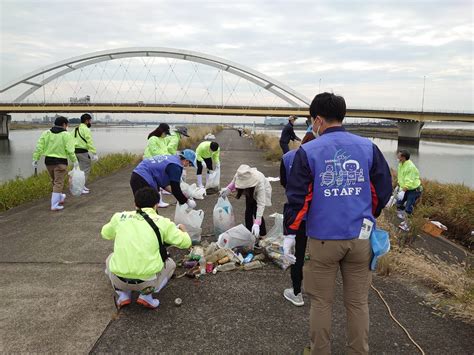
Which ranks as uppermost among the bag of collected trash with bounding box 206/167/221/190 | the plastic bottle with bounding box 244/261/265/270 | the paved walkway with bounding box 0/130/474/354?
the bag of collected trash with bounding box 206/167/221/190

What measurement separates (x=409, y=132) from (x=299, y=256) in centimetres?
5694

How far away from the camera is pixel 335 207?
2213 mm

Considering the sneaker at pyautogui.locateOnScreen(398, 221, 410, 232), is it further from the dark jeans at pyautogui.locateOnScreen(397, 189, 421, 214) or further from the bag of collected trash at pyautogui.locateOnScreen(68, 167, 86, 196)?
the bag of collected trash at pyautogui.locateOnScreen(68, 167, 86, 196)

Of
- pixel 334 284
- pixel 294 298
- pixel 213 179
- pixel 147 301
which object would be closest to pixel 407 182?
pixel 213 179

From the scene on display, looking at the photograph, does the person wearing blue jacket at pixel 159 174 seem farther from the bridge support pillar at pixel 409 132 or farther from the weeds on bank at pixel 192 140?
the bridge support pillar at pixel 409 132

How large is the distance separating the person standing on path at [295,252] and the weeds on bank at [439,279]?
4.44ft

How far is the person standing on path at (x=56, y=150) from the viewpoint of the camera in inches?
259

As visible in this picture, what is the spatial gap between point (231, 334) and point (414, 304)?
1894mm

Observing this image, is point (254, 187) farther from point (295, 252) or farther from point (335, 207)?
point (335, 207)

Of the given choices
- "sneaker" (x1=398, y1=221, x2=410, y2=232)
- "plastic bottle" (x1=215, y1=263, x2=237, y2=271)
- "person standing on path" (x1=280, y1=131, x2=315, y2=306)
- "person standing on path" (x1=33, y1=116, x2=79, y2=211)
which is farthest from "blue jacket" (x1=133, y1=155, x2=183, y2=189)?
"sneaker" (x1=398, y1=221, x2=410, y2=232)

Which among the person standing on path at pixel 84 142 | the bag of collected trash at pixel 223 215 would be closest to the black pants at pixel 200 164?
the person standing on path at pixel 84 142

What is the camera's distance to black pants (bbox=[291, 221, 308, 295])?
10.1 feet

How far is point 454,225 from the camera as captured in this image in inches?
310

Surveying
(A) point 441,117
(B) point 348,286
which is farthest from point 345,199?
(A) point 441,117
